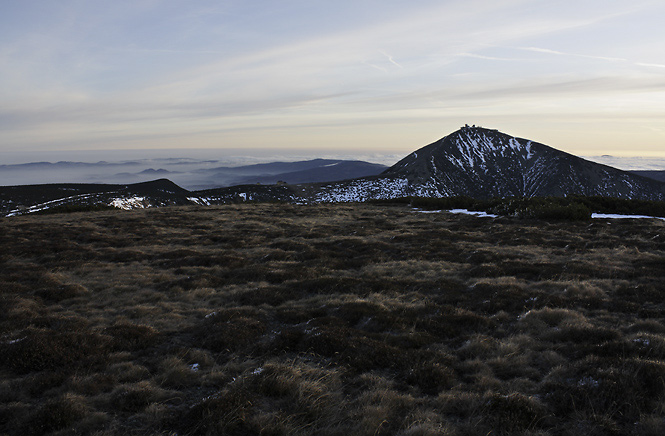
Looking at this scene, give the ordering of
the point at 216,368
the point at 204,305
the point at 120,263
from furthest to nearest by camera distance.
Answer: the point at 120,263
the point at 204,305
the point at 216,368

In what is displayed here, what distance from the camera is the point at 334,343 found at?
27.6 ft

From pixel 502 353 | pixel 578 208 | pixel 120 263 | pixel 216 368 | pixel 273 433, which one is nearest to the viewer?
pixel 273 433

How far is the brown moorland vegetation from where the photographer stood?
18.4 feet

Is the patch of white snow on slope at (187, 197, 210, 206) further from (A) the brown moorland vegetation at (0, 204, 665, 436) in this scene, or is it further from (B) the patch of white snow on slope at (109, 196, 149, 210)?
(A) the brown moorland vegetation at (0, 204, 665, 436)

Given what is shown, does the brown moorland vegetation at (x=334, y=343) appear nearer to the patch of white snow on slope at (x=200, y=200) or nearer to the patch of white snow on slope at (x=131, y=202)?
the patch of white snow on slope at (x=131, y=202)

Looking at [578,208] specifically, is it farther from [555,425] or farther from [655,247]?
[555,425]

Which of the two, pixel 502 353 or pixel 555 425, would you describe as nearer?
pixel 555 425

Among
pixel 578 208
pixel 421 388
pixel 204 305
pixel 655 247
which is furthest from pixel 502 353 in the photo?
pixel 578 208

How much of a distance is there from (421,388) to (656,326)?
22.5ft

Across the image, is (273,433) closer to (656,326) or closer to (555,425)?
(555,425)

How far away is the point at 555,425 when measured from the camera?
549 centimetres

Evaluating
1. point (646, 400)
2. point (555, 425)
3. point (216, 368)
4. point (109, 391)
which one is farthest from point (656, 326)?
point (109, 391)

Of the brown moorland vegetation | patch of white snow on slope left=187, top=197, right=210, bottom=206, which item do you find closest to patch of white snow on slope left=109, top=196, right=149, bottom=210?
patch of white snow on slope left=187, top=197, right=210, bottom=206

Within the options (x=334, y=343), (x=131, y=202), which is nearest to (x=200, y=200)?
(x=131, y=202)
